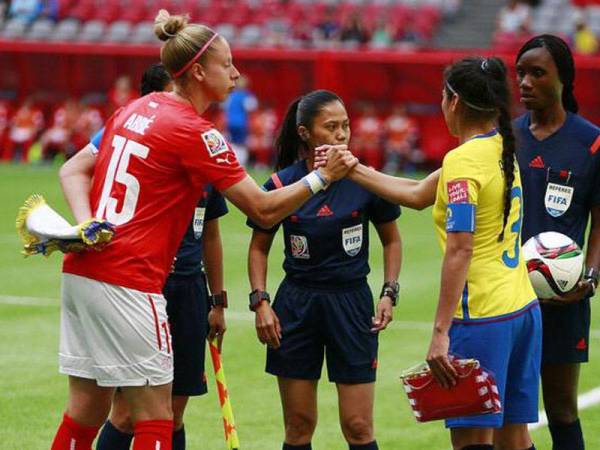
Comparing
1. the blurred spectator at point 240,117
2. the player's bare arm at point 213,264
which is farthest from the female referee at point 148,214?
the blurred spectator at point 240,117

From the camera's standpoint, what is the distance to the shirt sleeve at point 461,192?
554cm

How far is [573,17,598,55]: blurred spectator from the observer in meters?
26.4

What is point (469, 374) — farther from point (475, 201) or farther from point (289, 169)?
point (289, 169)

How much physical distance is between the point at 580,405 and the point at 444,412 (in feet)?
11.5

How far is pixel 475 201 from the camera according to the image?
18.3 feet

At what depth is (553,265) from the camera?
6441 millimetres

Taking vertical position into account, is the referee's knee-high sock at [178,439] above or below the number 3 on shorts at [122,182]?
below

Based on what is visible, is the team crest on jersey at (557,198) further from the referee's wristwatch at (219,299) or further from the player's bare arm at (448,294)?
the referee's wristwatch at (219,299)

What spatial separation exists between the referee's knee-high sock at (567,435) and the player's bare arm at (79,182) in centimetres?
271

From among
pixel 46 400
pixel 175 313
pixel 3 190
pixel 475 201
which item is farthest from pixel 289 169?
pixel 3 190

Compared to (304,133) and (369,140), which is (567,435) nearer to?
(304,133)

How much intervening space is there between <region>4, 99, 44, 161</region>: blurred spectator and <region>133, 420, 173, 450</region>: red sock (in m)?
22.5

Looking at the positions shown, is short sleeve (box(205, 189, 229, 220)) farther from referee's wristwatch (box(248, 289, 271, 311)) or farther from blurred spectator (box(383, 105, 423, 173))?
blurred spectator (box(383, 105, 423, 173))

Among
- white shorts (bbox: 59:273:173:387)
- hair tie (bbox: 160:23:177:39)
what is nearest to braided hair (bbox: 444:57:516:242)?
hair tie (bbox: 160:23:177:39)
